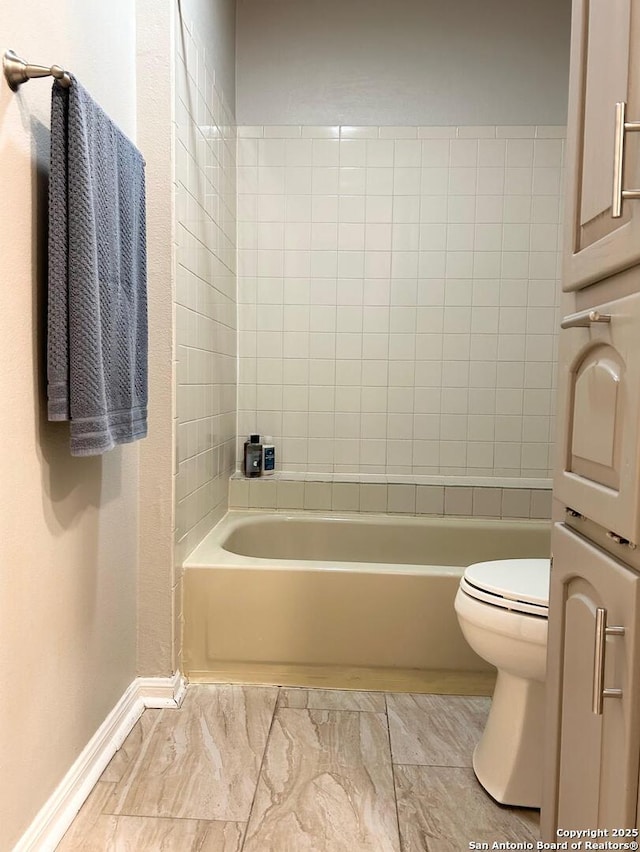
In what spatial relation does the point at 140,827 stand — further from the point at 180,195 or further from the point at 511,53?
the point at 511,53

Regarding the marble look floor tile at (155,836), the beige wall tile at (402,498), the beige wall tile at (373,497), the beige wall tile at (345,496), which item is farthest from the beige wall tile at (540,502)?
the marble look floor tile at (155,836)

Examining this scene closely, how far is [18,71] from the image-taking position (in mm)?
1183

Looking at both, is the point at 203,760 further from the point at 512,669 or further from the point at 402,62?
the point at 402,62

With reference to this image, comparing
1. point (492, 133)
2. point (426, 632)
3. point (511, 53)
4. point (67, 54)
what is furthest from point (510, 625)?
point (511, 53)

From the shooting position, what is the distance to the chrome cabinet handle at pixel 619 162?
2.58 feet

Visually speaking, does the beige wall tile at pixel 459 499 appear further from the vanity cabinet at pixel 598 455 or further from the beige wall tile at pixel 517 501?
the vanity cabinet at pixel 598 455

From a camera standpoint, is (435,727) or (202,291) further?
(202,291)

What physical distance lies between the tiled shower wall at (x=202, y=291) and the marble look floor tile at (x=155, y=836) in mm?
791

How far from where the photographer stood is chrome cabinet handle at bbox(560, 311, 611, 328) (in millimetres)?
883

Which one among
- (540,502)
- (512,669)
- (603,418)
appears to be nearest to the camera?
(603,418)

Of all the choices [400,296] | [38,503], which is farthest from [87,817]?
[400,296]

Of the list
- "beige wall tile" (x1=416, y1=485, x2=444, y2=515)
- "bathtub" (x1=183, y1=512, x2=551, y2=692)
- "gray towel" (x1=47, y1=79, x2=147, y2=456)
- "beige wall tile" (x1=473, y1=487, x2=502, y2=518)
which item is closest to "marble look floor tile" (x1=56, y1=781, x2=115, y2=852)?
"bathtub" (x1=183, y1=512, x2=551, y2=692)

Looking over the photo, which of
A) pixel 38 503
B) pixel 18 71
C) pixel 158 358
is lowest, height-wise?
pixel 38 503

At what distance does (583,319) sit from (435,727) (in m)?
1.41
